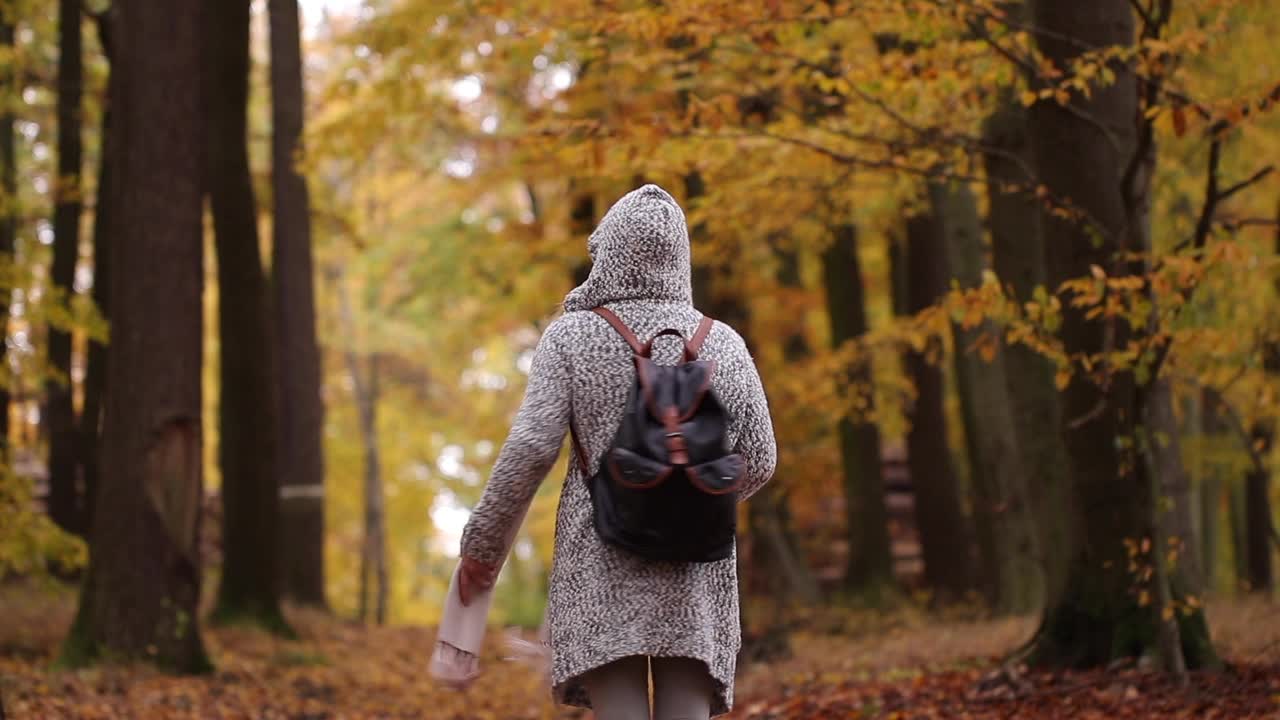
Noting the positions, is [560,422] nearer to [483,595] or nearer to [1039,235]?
[483,595]

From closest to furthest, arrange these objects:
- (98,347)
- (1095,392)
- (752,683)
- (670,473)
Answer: (670,473) → (1095,392) → (752,683) → (98,347)

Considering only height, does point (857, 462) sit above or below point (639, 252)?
above

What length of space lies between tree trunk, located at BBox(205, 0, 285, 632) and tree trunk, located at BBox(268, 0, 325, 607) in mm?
2711

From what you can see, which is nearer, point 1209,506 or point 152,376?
point 152,376

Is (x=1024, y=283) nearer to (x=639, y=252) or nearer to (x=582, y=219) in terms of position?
(x=639, y=252)

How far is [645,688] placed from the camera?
14.9 ft

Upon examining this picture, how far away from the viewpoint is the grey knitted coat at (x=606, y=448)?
14.6 ft

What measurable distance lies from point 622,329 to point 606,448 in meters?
0.36

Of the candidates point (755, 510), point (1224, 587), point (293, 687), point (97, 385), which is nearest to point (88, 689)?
point (293, 687)

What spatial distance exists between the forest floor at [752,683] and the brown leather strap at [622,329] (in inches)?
179

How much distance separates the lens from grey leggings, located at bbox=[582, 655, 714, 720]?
4.51 metres

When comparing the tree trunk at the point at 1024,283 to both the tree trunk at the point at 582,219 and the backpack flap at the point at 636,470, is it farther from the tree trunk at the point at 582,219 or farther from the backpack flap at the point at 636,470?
the tree trunk at the point at 582,219

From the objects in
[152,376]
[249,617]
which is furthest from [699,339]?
[249,617]

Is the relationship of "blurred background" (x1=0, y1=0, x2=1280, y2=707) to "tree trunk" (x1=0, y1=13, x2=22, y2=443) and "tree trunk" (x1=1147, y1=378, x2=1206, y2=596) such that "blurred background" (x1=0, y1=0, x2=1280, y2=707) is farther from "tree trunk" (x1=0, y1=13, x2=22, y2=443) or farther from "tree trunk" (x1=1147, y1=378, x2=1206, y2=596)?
"tree trunk" (x1=0, y1=13, x2=22, y2=443)
